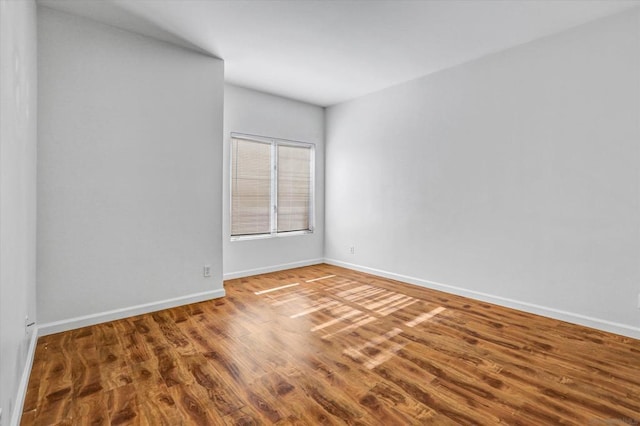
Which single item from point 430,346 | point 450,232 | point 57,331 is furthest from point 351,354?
point 57,331

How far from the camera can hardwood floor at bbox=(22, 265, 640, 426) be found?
179 centimetres

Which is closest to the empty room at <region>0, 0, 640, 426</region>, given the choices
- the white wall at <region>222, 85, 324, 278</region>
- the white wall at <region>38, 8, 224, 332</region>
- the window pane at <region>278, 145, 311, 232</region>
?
the white wall at <region>38, 8, 224, 332</region>

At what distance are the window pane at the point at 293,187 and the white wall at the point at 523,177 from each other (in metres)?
1.22

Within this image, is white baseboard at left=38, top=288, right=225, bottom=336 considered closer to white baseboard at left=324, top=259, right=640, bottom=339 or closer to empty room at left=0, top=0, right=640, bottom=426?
empty room at left=0, top=0, right=640, bottom=426

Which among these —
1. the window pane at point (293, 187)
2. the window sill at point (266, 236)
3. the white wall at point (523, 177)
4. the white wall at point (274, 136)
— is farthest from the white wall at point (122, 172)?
the white wall at point (523, 177)

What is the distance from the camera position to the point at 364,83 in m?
4.60

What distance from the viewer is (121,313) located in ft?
10.4

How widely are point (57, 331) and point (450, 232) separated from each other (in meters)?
4.30

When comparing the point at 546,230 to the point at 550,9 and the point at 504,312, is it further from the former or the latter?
the point at 550,9

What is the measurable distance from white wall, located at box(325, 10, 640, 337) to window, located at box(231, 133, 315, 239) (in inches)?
49.1

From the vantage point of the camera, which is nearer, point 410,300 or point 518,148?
point 518,148

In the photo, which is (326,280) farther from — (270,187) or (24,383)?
(24,383)

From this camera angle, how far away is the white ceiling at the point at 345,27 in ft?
9.03

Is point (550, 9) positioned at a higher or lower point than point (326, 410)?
higher
